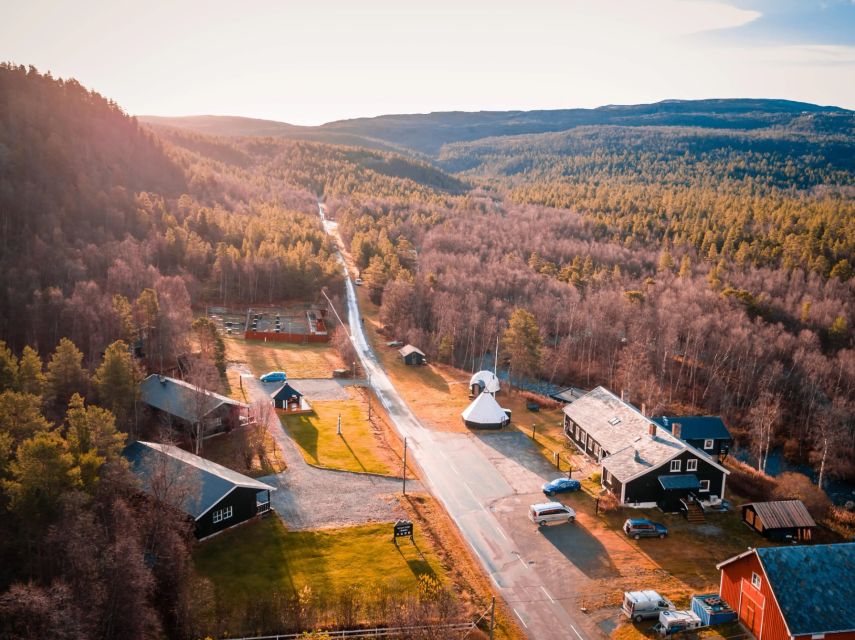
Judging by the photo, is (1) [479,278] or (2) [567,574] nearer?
(2) [567,574]

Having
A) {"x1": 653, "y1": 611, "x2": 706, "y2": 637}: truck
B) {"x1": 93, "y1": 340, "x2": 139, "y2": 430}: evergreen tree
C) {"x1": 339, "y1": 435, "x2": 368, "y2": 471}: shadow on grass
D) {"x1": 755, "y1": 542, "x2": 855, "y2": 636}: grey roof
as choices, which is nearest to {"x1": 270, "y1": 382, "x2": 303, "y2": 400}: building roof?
{"x1": 339, "y1": 435, "x2": 368, "y2": 471}: shadow on grass

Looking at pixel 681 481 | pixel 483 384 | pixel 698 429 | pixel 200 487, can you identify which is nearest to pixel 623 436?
pixel 681 481

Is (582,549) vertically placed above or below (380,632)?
below

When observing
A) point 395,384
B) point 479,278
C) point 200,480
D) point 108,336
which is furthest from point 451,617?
point 479,278

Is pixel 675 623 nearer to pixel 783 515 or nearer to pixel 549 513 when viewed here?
pixel 549 513

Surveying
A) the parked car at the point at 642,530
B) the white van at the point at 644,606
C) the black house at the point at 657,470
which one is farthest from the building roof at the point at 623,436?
the white van at the point at 644,606

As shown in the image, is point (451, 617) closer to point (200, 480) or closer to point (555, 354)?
point (200, 480)
